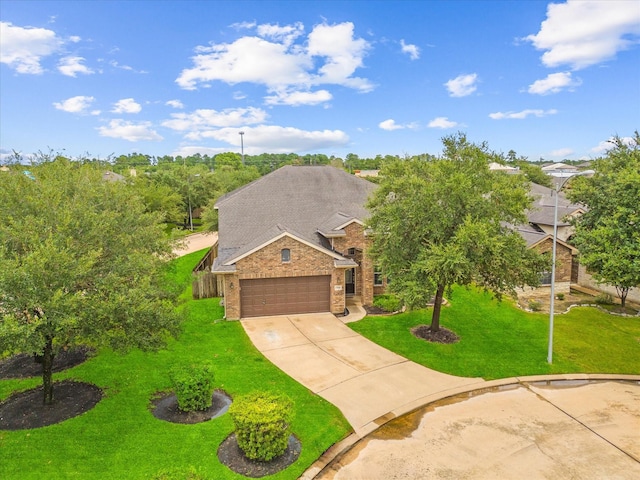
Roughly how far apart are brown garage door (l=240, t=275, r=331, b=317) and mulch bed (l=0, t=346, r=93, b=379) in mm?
6456

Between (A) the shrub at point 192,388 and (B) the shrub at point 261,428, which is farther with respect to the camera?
(A) the shrub at point 192,388

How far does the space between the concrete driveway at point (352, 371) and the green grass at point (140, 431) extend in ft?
1.90

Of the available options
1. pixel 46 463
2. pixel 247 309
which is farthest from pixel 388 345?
pixel 46 463

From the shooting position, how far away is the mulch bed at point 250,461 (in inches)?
342

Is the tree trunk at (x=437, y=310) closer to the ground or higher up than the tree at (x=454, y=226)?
closer to the ground

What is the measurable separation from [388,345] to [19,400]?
11557mm

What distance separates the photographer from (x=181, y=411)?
10805 millimetres

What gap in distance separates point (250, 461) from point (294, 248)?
414 inches

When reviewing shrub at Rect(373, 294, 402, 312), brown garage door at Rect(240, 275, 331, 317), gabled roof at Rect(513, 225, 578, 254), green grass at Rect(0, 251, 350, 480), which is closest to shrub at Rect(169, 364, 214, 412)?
green grass at Rect(0, 251, 350, 480)

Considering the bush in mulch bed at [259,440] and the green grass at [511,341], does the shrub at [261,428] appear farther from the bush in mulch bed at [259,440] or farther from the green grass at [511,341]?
the green grass at [511,341]

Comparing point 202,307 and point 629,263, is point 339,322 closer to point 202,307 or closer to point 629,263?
point 202,307

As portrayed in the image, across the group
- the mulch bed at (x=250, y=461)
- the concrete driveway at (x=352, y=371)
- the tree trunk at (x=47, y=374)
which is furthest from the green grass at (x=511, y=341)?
the tree trunk at (x=47, y=374)

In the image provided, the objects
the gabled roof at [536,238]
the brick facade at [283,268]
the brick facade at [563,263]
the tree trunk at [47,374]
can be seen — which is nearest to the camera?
the tree trunk at [47,374]

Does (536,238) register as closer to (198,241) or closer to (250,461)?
(250,461)
